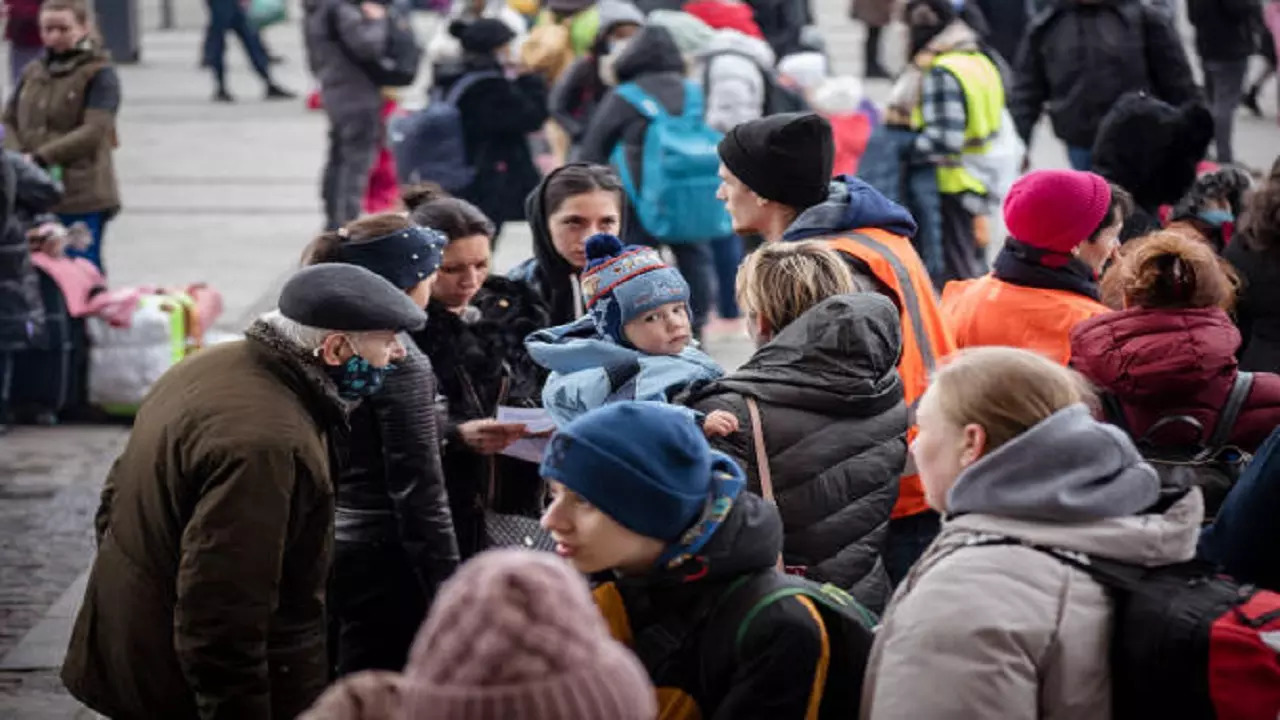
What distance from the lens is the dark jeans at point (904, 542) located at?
216 inches

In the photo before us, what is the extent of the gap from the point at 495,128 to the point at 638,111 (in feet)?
4.12

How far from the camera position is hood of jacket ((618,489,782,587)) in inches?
138

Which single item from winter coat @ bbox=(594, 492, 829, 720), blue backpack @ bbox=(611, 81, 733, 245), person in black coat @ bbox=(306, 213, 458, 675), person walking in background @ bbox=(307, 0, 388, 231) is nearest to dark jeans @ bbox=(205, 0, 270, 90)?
person walking in background @ bbox=(307, 0, 388, 231)

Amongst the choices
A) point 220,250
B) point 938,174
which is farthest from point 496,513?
point 220,250

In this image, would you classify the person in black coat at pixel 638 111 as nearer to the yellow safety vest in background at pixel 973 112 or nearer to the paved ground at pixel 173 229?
the paved ground at pixel 173 229

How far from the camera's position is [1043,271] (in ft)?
18.8

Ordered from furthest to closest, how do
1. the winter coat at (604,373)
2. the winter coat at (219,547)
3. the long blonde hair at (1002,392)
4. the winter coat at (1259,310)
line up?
the winter coat at (1259,310)
the winter coat at (604,373)
the winter coat at (219,547)
the long blonde hair at (1002,392)

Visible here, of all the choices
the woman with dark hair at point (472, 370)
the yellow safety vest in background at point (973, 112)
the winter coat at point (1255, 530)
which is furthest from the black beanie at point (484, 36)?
the winter coat at point (1255, 530)

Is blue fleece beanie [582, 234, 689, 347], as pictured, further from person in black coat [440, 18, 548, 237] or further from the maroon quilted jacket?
the maroon quilted jacket

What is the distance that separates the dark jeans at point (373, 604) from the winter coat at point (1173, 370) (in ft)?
6.01

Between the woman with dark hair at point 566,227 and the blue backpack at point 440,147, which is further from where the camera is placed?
the blue backpack at point 440,147

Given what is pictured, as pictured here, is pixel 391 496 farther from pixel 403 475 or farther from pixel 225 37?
pixel 225 37

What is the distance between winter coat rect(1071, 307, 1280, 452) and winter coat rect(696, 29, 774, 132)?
19.1 ft

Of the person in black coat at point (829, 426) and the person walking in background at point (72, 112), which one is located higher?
the person in black coat at point (829, 426)
